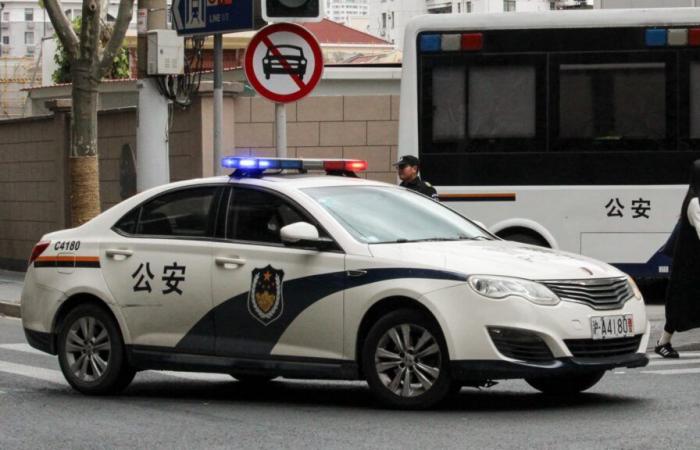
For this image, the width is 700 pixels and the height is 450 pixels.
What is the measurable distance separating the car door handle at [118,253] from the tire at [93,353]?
381 millimetres

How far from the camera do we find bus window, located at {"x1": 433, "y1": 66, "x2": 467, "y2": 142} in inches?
693

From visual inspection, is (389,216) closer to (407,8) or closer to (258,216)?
(258,216)

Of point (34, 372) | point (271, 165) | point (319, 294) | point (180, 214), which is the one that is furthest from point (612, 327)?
point (34, 372)

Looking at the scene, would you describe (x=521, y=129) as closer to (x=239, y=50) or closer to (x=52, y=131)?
(x=52, y=131)

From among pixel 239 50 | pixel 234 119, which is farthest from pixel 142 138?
pixel 239 50

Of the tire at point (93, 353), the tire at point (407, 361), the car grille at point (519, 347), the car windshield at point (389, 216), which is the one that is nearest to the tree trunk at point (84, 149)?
the tire at point (93, 353)

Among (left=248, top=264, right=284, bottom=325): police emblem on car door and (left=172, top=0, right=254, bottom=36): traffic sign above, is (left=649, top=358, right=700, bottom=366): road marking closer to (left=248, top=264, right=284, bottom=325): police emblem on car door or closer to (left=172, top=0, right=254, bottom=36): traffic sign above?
(left=248, top=264, right=284, bottom=325): police emblem on car door

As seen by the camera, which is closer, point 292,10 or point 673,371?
point 673,371

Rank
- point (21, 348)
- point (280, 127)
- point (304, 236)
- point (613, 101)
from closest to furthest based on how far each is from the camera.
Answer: point (304, 236), point (280, 127), point (21, 348), point (613, 101)

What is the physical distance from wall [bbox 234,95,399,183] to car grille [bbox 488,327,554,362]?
40.2 ft

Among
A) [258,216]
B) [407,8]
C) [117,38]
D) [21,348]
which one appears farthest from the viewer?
[407,8]

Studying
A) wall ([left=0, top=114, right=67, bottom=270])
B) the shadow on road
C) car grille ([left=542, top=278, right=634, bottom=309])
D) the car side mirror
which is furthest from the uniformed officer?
wall ([left=0, top=114, right=67, bottom=270])

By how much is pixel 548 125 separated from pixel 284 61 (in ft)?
17.6

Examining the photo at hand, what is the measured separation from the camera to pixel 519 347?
9242mm
